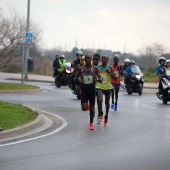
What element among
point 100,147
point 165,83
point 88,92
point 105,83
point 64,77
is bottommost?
point 100,147

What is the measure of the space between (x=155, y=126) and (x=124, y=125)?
778 mm

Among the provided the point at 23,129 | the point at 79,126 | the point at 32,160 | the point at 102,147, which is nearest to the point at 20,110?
the point at 79,126

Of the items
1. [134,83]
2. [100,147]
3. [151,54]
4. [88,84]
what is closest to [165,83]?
[134,83]

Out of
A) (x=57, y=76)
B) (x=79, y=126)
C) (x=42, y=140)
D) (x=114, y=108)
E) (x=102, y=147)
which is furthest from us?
(x=57, y=76)

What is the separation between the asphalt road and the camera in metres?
10.5

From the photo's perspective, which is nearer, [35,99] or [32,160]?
[32,160]

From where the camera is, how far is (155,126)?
55.7ft

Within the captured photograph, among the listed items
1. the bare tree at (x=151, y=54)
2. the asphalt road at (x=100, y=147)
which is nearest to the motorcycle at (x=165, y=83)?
the asphalt road at (x=100, y=147)

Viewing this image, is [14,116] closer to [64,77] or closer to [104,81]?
[104,81]

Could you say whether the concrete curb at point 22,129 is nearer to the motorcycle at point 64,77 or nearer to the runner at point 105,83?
the runner at point 105,83

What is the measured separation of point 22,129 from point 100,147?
2649mm

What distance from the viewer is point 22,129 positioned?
48.1 feet

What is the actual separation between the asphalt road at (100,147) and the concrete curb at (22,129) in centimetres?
68

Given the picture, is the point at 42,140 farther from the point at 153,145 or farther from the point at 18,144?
the point at 153,145
